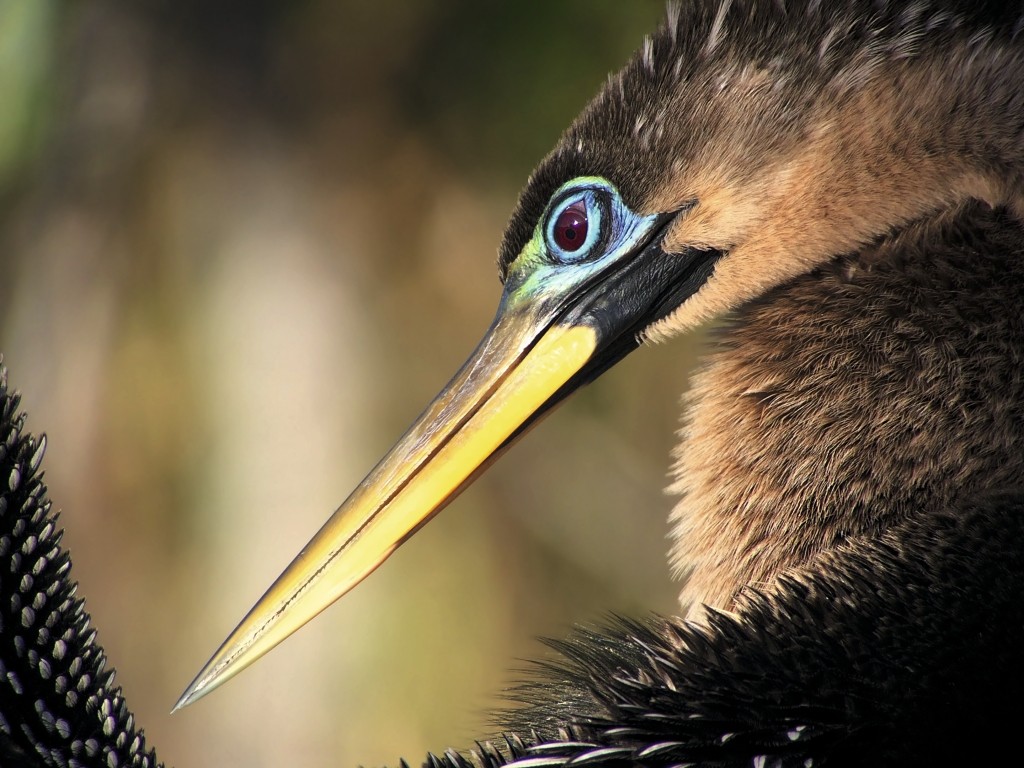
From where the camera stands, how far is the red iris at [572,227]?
5.58 ft

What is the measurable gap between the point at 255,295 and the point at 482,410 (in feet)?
9.02

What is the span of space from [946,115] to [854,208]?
0.59 ft

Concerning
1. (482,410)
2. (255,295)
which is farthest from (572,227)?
(255,295)

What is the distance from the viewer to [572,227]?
1.71 meters

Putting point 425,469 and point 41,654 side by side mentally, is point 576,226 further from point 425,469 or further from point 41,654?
point 41,654

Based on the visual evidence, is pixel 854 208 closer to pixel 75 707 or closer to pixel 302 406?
pixel 75 707

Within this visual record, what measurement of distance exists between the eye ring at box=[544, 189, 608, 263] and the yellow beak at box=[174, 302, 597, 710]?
116 mm

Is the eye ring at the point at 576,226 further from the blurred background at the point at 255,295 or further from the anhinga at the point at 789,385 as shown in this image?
the blurred background at the point at 255,295

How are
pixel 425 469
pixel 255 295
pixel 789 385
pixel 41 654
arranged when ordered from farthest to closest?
pixel 255 295 → pixel 425 469 → pixel 789 385 → pixel 41 654

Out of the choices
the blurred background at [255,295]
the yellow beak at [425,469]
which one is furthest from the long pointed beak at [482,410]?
the blurred background at [255,295]

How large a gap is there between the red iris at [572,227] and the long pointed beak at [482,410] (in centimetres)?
5

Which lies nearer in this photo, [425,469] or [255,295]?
[425,469]

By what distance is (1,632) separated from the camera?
4.42 feet

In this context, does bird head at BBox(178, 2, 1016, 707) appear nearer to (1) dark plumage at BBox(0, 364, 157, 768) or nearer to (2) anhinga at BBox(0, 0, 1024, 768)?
(2) anhinga at BBox(0, 0, 1024, 768)
